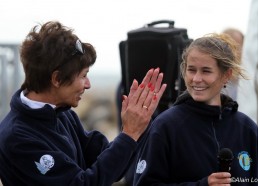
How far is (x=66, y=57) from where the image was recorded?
11.1 ft

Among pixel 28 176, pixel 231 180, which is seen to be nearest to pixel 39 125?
pixel 28 176

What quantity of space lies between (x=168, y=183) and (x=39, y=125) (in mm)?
765

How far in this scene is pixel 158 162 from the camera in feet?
12.1

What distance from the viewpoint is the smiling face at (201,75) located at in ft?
12.5

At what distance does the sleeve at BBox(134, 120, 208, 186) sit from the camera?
3695mm

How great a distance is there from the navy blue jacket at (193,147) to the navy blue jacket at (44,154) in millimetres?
331

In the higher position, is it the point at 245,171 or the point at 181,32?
the point at 181,32

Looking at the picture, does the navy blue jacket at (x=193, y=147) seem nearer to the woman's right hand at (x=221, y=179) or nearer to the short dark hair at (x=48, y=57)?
the woman's right hand at (x=221, y=179)

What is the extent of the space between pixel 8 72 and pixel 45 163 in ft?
14.2

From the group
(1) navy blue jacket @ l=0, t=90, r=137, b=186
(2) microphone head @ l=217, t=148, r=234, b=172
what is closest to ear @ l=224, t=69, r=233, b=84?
(2) microphone head @ l=217, t=148, r=234, b=172

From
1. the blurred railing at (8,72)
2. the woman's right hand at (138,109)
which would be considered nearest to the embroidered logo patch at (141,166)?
the woman's right hand at (138,109)

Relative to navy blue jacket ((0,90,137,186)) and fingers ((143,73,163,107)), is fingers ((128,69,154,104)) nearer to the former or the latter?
fingers ((143,73,163,107))

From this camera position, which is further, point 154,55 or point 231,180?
point 154,55

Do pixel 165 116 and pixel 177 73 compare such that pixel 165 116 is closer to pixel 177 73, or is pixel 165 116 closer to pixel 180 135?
pixel 180 135
